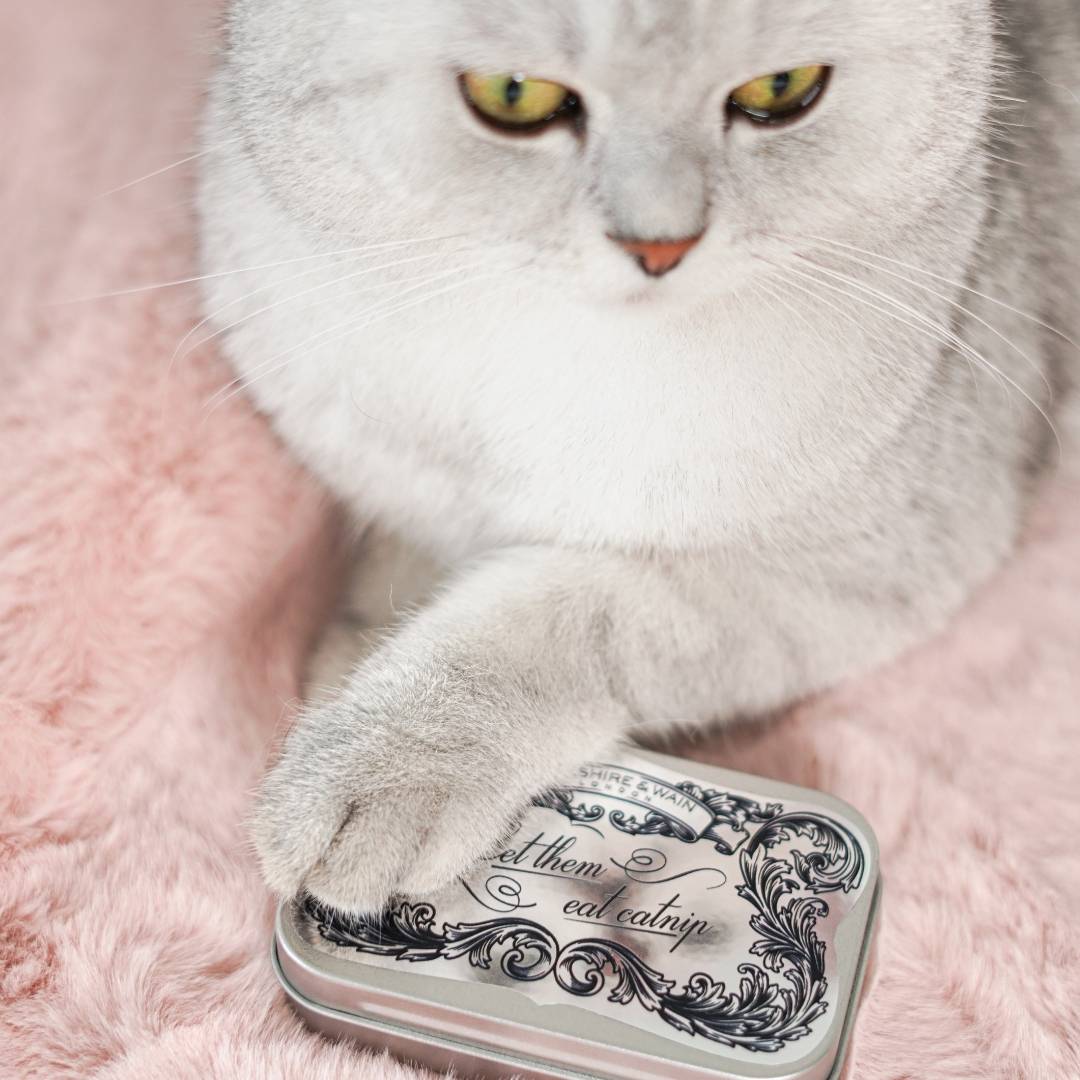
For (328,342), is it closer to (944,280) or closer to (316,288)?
(316,288)

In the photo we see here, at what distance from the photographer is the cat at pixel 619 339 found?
1.85 ft

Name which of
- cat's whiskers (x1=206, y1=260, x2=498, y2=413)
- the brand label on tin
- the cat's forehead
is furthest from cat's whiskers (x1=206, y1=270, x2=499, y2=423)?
the brand label on tin

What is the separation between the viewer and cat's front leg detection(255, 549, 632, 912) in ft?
2.15

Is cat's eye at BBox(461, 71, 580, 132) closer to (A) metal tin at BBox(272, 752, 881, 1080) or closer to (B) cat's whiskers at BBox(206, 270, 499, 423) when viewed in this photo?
(B) cat's whiskers at BBox(206, 270, 499, 423)

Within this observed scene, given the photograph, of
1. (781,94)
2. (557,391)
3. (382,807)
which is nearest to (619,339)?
(557,391)

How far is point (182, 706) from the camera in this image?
801 mm

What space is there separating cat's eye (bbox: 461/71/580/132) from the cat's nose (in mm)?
63

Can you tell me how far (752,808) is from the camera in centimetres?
71

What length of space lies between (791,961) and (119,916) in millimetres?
357

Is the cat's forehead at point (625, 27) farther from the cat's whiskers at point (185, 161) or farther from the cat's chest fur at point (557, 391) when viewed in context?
the cat's whiskers at point (185, 161)

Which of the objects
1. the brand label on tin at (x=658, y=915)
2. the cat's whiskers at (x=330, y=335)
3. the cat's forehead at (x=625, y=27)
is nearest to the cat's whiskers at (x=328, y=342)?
the cat's whiskers at (x=330, y=335)

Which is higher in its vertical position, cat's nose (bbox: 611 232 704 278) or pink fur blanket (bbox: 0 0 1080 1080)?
cat's nose (bbox: 611 232 704 278)

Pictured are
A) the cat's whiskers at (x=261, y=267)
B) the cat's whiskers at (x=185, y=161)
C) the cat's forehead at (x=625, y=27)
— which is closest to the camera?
the cat's forehead at (x=625, y=27)

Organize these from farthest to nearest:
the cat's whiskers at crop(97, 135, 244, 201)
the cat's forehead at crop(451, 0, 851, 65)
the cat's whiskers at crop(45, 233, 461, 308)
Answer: the cat's whiskers at crop(97, 135, 244, 201), the cat's whiskers at crop(45, 233, 461, 308), the cat's forehead at crop(451, 0, 851, 65)
